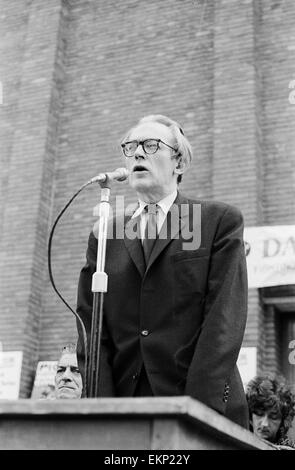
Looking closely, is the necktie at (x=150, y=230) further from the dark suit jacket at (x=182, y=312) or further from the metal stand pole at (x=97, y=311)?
the metal stand pole at (x=97, y=311)

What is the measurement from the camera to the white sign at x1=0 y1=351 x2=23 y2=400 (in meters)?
7.10

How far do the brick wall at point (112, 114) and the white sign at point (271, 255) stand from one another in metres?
0.18

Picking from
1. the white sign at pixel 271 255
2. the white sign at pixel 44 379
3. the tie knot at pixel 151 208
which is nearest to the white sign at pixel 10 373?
the white sign at pixel 44 379

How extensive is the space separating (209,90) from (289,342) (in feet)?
10.1

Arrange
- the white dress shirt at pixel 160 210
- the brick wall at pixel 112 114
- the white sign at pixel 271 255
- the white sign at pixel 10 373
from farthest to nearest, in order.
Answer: the brick wall at pixel 112 114, the white sign at pixel 10 373, the white sign at pixel 271 255, the white dress shirt at pixel 160 210

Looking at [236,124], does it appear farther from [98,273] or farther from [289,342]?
[98,273]

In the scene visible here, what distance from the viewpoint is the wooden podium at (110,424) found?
129cm

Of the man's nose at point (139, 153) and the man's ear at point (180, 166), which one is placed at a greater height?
the man's ear at point (180, 166)

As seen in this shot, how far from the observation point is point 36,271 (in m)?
7.70

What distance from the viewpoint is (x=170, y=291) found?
2258 mm

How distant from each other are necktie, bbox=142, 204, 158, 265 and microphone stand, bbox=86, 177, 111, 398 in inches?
8.5

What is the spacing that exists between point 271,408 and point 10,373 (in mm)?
3882

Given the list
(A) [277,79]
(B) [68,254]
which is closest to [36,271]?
(B) [68,254]

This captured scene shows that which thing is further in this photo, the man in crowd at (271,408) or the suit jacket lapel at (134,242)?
the man in crowd at (271,408)
